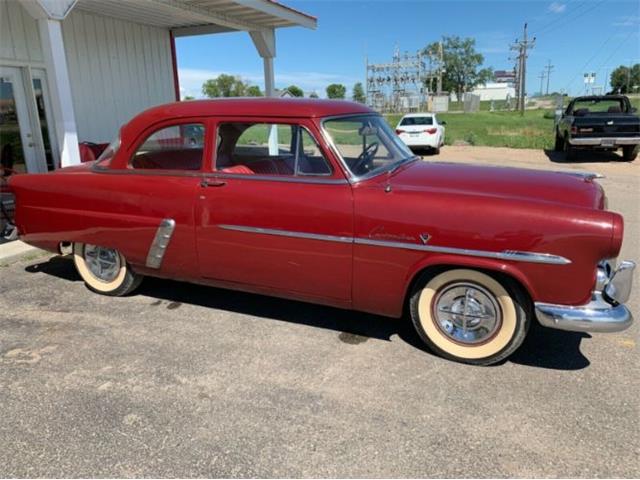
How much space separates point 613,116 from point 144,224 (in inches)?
547

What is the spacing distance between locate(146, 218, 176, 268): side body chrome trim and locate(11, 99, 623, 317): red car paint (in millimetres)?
49

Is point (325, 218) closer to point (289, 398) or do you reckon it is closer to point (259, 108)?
point (259, 108)

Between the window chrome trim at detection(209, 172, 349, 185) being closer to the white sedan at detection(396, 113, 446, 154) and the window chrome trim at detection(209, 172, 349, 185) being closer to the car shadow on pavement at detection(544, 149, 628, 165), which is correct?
the car shadow on pavement at detection(544, 149, 628, 165)

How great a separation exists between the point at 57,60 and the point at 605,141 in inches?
520

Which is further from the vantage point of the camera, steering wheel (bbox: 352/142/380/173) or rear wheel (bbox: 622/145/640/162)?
rear wheel (bbox: 622/145/640/162)

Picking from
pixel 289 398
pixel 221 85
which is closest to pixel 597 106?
pixel 289 398

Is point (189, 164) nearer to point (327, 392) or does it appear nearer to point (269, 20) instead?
point (327, 392)

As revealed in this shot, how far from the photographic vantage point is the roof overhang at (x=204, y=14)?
934 cm

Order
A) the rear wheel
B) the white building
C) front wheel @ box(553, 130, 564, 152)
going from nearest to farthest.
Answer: the white building
the rear wheel
front wheel @ box(553, 130, 564, 152)

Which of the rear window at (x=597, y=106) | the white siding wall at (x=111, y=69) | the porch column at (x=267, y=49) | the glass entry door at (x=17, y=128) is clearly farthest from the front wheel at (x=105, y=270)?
the rear window at (x=597, y=106)

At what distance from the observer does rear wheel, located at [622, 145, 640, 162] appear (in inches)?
552

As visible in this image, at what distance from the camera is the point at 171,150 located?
4410 mm

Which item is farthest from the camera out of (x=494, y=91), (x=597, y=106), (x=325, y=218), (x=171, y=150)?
(x=494, y=91)

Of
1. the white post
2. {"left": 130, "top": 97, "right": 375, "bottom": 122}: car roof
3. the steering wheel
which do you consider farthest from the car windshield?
the white post
